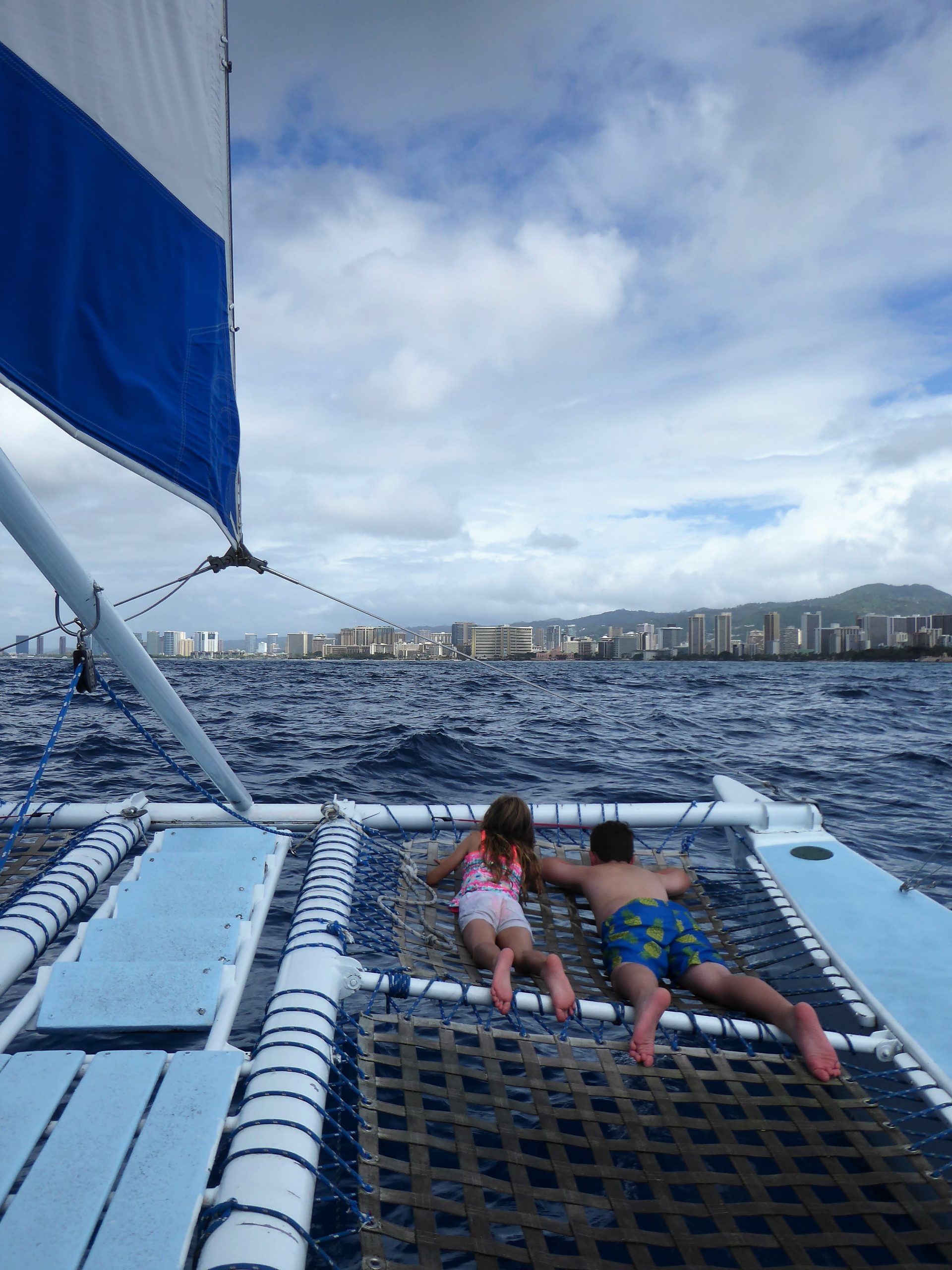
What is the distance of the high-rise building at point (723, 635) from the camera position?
106125mm

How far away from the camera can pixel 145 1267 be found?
A: 193cm

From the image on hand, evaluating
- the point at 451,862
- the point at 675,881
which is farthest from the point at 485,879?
the point at 675,881

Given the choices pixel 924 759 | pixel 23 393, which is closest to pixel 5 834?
pixel 23 393

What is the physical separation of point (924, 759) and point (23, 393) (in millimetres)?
15307

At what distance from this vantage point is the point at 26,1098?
8.23 ft

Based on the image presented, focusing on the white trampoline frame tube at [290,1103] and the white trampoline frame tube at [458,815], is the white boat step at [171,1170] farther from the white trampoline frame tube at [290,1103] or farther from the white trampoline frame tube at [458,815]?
the white trampoline frame tube at [458,815]

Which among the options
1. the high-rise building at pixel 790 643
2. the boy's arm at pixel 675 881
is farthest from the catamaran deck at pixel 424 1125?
the high-rise building at pixel 790 643

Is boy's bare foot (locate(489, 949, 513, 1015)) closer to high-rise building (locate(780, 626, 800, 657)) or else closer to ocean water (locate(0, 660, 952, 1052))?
ocean water (locate(0, 660, 952, 1052))

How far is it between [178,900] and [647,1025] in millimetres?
2577

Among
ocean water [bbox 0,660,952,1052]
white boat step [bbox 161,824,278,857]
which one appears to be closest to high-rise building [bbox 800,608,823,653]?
ocean water [bbox 0,660,952,1052]

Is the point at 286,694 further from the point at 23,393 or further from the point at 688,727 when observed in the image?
the point at 23,393

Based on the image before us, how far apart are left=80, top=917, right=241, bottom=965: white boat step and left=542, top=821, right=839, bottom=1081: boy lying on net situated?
1992 mm

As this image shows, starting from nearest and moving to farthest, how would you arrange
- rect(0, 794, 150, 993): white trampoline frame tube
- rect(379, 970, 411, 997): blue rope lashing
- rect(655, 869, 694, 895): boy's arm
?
rect(379, 970, 411, 997): blue rope lashing → rect(0, 794, 150, 993): white trampoline frame tube → rect(655, 869, 694, 895): boy's arm

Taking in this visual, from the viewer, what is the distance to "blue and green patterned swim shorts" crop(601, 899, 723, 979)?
385cm
